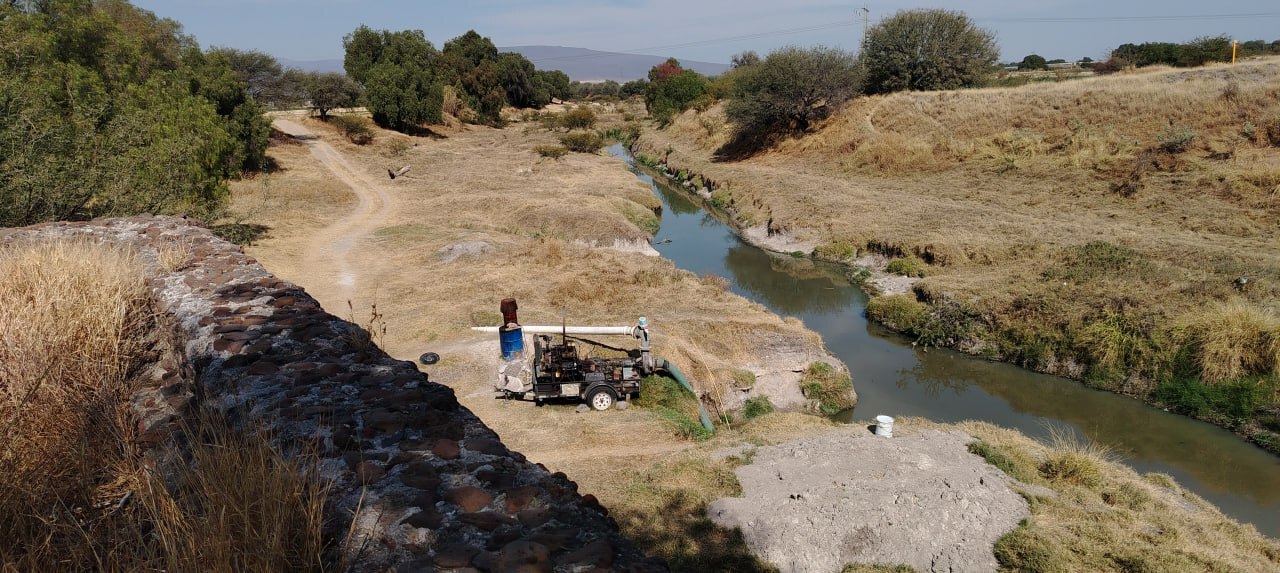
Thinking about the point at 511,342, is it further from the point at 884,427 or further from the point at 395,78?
the point at 395,78

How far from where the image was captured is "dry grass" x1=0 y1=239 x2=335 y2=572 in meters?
2.29

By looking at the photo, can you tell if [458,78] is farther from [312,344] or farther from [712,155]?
[312,344]

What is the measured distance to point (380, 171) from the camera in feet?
120

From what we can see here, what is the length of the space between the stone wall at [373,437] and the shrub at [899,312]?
619 inches

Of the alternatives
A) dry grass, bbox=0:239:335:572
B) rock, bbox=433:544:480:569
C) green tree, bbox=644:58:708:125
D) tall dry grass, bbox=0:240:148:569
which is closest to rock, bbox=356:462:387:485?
dry grass, bbox=0:239:335:572

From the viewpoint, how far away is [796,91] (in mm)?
44031

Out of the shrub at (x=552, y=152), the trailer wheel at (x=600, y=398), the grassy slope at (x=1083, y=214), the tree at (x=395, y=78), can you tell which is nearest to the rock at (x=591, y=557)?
the trailer wheel at (x=600, y=398)

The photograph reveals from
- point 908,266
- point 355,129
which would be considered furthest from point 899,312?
point 355,129

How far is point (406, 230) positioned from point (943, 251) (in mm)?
18573

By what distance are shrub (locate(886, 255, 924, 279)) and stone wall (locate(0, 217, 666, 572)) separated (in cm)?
1931

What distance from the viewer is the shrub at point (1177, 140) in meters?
25.9

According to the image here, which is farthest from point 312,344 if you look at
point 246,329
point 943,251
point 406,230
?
point 943,251

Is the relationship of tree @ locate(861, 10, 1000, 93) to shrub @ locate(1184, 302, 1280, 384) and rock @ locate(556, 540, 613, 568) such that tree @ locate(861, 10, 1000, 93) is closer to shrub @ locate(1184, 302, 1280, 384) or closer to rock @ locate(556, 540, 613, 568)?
shrub @ locate(1184, 302, 1280, 384)

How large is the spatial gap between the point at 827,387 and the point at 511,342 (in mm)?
6754
